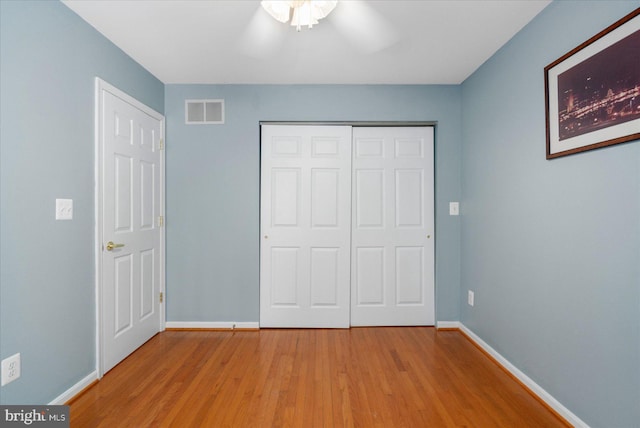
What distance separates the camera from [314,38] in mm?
2246

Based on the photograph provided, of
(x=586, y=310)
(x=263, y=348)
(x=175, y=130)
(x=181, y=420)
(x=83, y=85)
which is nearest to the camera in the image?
(x=586, y=310)

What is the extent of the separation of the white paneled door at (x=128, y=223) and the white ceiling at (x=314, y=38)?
1.68 ft

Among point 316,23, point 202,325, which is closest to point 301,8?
point 316,23

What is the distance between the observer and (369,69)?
9.00ft

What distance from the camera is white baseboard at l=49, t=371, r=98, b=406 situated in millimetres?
1861

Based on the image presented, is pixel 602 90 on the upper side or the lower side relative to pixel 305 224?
upper

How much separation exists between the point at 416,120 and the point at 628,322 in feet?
7.57

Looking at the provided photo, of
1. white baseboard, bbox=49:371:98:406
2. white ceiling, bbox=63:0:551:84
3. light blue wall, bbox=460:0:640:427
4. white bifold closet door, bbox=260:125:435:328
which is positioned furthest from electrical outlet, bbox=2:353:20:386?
light blue wall, bbox=460:0:640:427

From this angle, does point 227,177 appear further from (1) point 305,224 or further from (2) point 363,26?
(2) point 363,26

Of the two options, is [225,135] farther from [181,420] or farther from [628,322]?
[628,322]

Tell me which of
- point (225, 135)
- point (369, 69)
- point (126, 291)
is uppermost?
point (369, 69)

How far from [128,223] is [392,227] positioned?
2.49m

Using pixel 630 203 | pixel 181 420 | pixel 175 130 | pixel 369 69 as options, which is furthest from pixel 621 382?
pixel 175 130

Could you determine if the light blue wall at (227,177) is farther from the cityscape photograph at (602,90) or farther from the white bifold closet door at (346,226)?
the cityscape photograph at (602,90)
